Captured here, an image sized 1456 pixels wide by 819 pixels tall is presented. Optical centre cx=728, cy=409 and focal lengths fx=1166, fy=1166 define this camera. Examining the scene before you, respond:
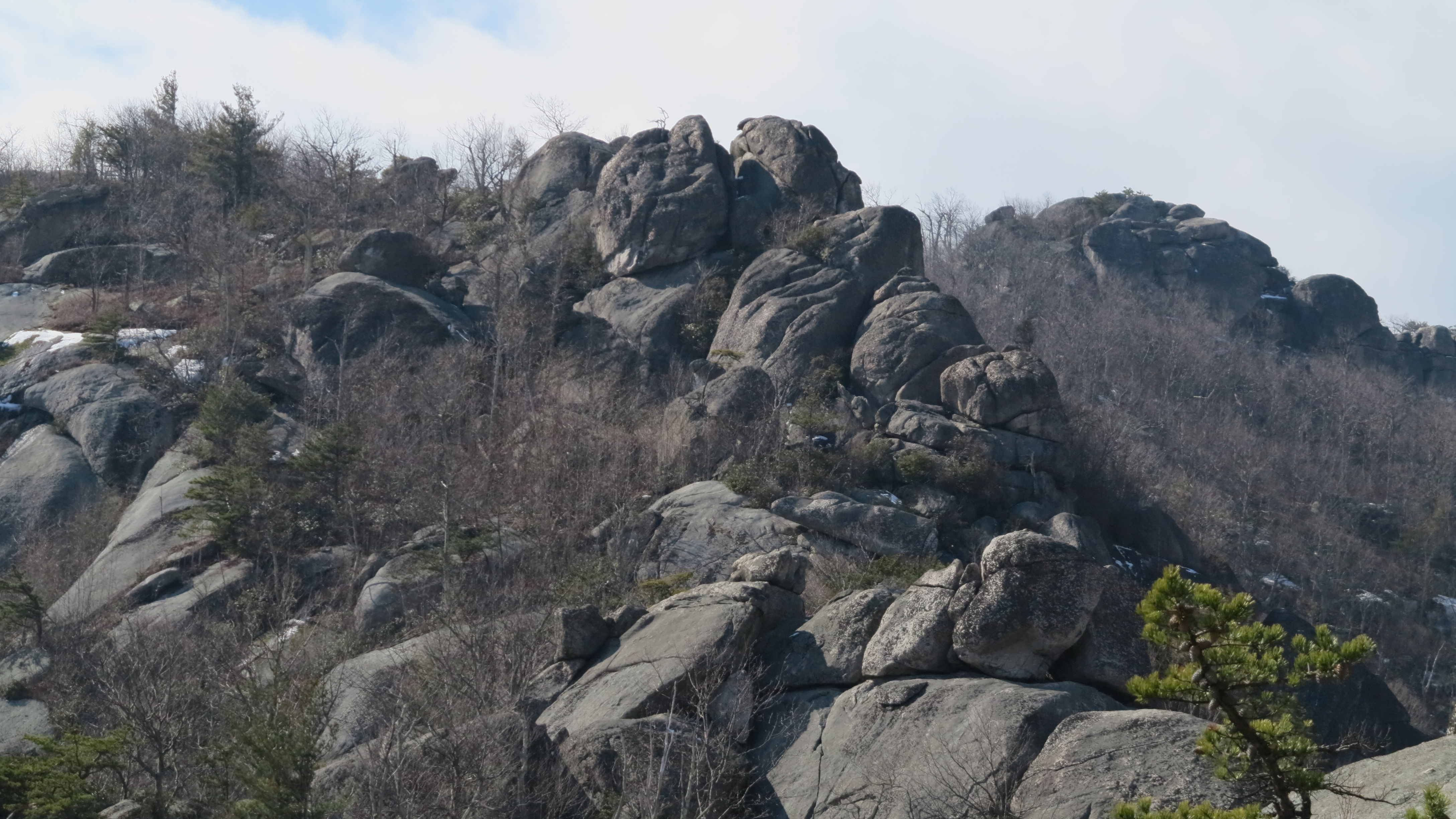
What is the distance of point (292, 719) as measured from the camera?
12.9m

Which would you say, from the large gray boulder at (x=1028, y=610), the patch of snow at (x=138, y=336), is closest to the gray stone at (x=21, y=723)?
the patch of snow at (x=138, y=336)

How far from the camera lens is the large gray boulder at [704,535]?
76.8ft

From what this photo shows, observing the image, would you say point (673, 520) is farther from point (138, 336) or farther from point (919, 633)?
point (138, 336)

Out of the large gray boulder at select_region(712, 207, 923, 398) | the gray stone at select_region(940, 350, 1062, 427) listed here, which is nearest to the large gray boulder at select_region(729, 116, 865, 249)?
the large gray boulder at select_region(712, 207, 923, 398)

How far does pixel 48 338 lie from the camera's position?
36875 millimetres

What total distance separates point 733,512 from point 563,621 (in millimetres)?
8060

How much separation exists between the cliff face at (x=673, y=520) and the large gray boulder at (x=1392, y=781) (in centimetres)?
198

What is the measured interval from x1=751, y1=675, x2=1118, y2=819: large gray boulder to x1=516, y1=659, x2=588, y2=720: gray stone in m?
3.53

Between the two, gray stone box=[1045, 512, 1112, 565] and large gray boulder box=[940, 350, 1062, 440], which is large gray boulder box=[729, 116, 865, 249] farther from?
gray stone box=[1045, 512, 1112, 565]

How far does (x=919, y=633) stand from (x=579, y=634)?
547 cm

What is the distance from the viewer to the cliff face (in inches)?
531

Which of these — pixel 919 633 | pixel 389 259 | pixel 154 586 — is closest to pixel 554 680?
pixel 919 633

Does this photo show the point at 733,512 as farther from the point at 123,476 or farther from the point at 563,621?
the point at 123,476

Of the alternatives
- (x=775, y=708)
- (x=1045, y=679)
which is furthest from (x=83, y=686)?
(x=1045, y=679)
